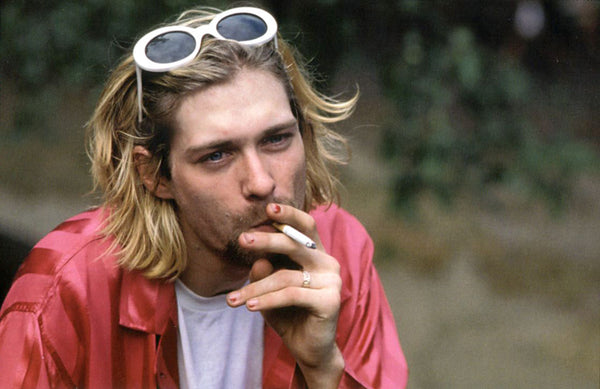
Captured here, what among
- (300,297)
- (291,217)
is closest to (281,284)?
(300,297)

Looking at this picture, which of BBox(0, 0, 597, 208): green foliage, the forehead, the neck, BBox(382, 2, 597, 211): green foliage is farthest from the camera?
BBox(382, 2, 597, 211): green foliage

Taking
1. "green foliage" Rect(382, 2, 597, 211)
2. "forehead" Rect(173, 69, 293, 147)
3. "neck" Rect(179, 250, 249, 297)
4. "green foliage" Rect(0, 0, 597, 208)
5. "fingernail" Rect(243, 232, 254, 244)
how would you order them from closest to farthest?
"fingernail" Rect(243, 232, 254, 244)
"forehead" Rect(173, 69, 293, 147)
"neck" Rect(179, 250, 249, 297)
"green foliage" Rect(0, 0, 597, 208)
"green foliage" Rect(382, 2, 597, 211)

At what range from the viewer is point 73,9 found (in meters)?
3.11

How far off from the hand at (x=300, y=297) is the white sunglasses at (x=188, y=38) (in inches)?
19.8

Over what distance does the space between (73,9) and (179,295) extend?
1365mm

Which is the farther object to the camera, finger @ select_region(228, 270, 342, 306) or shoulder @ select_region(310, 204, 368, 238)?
shoulder @ select_region(310, 204, 368, 238)

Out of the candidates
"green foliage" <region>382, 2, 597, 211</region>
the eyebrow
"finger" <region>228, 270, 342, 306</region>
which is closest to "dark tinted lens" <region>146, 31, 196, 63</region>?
the eyebrow

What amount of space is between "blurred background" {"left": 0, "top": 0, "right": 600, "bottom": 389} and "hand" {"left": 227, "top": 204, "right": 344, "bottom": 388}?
1.21 meters

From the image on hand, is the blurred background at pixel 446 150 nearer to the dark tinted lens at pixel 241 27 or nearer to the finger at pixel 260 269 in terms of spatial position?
the dark tinted lens at pixel 241 27

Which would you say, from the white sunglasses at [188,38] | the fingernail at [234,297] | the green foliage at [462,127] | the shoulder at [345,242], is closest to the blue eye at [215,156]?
the white sunglasses at [188,38]

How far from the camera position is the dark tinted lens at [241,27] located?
2240 millimetres

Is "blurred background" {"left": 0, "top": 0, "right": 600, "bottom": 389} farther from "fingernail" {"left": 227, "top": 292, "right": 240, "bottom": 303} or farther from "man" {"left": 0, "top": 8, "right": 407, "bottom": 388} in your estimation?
"fingernail" {"left": 227, "top": 292, "right": 240, "bottom": 303}

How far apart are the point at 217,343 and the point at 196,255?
0.28 meters

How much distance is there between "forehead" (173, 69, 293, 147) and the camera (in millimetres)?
2092
